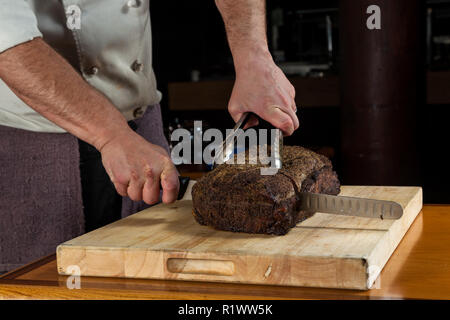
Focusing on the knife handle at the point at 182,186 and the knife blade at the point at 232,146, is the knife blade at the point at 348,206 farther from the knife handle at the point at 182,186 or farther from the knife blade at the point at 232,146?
the knife handle at the point at 182,186

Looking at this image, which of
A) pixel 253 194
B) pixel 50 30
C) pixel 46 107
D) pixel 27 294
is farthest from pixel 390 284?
pixel 50 30

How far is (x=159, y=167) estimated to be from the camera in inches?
52.0

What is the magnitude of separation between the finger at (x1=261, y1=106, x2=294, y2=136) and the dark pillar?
1484 millimetres

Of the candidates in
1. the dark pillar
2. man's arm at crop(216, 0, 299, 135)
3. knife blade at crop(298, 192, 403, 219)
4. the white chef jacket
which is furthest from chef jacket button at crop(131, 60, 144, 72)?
the dark pillar

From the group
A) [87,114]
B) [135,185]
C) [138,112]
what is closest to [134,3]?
[138,112]

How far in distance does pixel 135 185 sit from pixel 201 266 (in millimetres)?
258

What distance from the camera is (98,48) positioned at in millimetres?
1652

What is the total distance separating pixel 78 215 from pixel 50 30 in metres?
0.47

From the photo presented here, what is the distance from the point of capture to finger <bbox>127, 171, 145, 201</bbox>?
132cm

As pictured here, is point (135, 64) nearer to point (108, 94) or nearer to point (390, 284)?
point (108, 94)

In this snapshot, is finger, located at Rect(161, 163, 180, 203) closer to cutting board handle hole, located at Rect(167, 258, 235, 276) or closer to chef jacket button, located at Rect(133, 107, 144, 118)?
cutting board handle hole, located at Rect(167, 258, 235, 276)

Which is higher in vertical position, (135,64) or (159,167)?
(135,64)

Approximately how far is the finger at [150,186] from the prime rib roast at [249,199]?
4.0 inches

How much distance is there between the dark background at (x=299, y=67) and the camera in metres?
4.43
